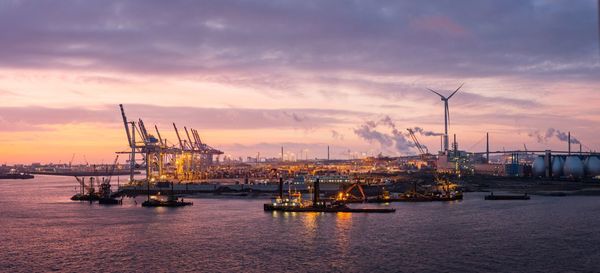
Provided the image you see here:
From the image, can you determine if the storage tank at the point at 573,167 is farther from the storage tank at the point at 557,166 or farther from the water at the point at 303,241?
the water at the point at 303,241

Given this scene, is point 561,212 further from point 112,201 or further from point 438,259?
point 112,201

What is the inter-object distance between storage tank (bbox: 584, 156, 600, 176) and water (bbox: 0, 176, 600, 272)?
8958 centimetres

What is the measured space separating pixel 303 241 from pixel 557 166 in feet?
466

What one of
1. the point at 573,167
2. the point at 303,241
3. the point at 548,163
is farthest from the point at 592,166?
the point at 303,241

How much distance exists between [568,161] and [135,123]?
119987mm

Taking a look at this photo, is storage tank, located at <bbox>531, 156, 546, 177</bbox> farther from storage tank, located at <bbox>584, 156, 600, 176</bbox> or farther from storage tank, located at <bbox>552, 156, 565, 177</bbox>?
storage tank, located at <bbox>584, 156, 600, 176</bbox>

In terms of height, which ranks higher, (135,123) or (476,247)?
(135,123)

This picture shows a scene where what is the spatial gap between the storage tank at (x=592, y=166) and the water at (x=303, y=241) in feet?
294

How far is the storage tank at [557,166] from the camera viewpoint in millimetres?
175125

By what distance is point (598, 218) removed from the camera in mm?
72250

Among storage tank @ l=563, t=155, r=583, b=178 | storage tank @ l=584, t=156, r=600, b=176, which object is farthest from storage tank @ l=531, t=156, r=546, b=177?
storage tank @ l=584, t=156, r=600, b=176

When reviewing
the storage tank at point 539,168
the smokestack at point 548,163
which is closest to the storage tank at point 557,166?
the smokestack at point 548,163

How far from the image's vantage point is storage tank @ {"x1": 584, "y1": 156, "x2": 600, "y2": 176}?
167000mm

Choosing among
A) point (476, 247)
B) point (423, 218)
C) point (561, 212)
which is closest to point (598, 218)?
point (561, 212)
